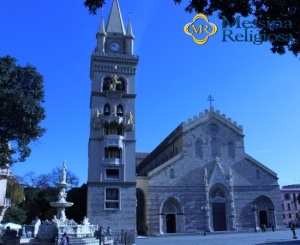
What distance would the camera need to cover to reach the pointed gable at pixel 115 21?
47.4 m

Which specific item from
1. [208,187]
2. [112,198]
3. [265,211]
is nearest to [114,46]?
[112,198]

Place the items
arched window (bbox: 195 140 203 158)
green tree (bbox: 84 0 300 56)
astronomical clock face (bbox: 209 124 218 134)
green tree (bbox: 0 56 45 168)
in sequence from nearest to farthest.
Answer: green tree (bbox: 84 0 300 56) < green tree (bbox: 0 56 45 168) < arched window (bbox: 195 140 203 158) < astronomical clock face (bbox: 209 124 218 134)

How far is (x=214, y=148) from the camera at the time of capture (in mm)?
48000

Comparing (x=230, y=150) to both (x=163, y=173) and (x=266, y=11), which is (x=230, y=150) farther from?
(x=266, y=11)

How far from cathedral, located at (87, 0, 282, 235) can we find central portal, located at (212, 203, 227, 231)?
0.13 metres

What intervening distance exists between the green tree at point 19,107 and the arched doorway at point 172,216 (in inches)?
947

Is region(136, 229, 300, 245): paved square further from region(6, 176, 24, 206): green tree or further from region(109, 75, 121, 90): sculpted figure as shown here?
region(6, 176, 24, 206): green tree

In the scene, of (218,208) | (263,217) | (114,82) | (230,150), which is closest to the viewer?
(114,82)

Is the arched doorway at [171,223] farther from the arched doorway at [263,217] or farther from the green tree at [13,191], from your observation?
the green tree at [13,191]

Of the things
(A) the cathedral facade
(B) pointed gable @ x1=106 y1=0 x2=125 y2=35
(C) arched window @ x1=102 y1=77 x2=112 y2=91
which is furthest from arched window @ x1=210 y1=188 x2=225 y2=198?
(B) pointed gable @ x1=106 y1=0 x2=125 y2=35

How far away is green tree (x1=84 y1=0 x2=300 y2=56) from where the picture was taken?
26.1ft

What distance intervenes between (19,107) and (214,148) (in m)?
31.2

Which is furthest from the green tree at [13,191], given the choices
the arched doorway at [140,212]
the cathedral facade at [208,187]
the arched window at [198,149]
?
the arched window at [198,149]

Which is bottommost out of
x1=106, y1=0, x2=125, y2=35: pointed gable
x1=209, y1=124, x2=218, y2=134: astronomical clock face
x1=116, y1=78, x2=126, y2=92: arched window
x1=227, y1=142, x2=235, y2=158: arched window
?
x1=227, y1=142, x2=235, y2=158: arched window
